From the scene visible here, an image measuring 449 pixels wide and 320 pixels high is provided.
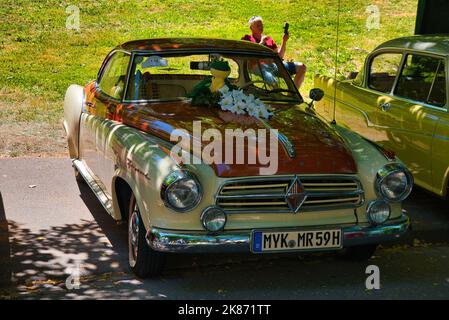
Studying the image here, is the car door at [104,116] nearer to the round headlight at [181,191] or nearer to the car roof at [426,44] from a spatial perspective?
the round headlight at [181,191]

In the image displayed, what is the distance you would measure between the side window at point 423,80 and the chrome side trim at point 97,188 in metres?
3.20

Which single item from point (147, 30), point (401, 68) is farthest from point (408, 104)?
point (147, 30)

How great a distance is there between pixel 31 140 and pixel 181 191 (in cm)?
564

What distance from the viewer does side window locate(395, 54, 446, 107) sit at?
688cm

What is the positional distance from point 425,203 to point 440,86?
1.43 m

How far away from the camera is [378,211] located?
17.0 ft

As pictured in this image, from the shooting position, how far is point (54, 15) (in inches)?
677

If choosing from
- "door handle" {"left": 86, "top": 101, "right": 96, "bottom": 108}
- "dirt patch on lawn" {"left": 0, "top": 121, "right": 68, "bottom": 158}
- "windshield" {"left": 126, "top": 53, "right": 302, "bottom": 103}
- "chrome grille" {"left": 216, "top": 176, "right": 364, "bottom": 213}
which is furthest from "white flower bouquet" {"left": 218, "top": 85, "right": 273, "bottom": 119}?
"dirt patch on lawn" {"left": 0, "top": 121, "right": 68, "bottom": 158}

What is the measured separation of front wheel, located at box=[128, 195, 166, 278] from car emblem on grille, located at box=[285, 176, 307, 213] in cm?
103

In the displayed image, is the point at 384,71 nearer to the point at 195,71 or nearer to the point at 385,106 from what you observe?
the point at 385,106

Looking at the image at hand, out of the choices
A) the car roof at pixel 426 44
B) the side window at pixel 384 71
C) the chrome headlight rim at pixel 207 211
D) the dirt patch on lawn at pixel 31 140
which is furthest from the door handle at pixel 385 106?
the dirt patch on lawn at pixel 31 140

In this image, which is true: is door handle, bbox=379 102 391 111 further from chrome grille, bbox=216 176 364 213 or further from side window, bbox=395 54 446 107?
chrome grille, bbox=216 176 364 213

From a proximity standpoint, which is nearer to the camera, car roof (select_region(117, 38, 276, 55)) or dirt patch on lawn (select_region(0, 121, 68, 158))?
car roof (select_region(117, 38, 276, 55))

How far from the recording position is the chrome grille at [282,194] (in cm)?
488
